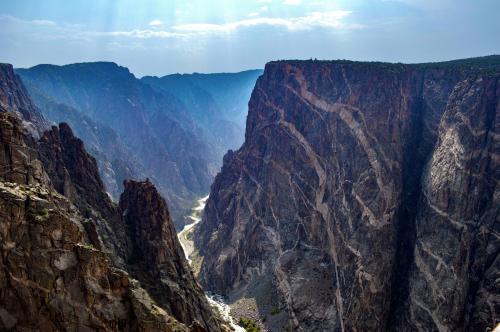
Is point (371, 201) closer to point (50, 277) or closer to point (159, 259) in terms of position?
point (159, 259)

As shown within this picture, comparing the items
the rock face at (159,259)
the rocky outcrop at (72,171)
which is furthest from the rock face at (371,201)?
the rocky outcrop at (72,171)

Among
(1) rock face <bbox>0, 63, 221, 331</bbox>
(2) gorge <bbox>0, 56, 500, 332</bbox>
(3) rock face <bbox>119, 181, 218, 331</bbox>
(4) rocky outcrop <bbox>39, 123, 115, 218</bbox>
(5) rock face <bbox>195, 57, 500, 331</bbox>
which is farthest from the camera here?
(5) rock face <bbox>195, 57, 500, 331</bbox>

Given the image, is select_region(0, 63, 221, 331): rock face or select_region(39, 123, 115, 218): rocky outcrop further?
select_region(39, 123, 115, 218): rocky outcrop

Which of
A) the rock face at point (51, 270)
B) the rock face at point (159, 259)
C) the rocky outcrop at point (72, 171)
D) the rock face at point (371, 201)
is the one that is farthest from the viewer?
the rock face at point (371, 201)

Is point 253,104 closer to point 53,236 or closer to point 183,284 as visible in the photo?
point 183,284

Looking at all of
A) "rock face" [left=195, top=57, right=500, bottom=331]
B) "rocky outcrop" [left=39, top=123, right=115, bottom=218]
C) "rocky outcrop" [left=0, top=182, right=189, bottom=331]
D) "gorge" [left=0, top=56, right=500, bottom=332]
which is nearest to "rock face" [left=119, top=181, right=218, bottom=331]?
"gorge" [left=0, top=56, right=500, bottom=332]

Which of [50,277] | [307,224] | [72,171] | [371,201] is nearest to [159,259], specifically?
[72,171]

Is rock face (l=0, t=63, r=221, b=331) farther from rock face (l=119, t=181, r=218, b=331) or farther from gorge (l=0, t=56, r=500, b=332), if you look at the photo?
rock face (l=119, t=181, r=218, b=331)

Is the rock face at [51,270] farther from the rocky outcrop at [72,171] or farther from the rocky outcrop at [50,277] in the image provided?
the rocky outcrop at [72,171]
